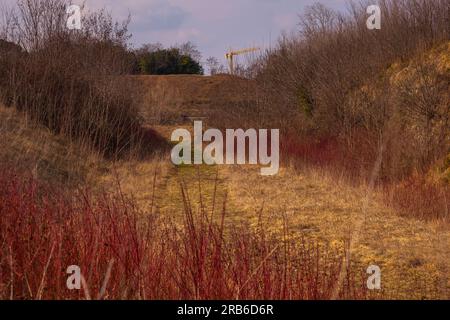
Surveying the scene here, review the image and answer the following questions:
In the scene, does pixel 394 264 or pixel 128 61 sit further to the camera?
pixel 128 61

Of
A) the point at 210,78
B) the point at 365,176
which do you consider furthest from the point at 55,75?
the point at 210,78

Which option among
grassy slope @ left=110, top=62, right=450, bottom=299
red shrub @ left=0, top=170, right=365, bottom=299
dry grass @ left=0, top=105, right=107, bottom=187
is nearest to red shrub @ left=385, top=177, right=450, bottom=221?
grassy slope @ left=110, top=62, right=450, bottom=299

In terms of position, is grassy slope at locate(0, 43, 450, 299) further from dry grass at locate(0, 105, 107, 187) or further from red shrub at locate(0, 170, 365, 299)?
red shrub at locate(0, 170, 365, 299)

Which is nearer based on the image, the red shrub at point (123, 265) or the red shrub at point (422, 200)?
the red shrub at point (123, 265)

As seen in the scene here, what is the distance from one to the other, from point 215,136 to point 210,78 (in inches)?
1084

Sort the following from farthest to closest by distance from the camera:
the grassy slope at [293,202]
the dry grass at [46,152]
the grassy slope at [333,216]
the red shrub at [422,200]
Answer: the dry grass at [46,152]
the red shrub at [422,200]
the grassy slope at [293,202]
the grassy slope at [333,216]

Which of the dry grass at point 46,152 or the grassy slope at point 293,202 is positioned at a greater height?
the dry grass at point 46,152

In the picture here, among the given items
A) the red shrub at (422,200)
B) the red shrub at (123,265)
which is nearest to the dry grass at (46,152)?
the red shrub at (422,200)

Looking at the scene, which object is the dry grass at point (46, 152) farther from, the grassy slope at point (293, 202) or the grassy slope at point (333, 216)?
the grassy slope at point (333, 216)

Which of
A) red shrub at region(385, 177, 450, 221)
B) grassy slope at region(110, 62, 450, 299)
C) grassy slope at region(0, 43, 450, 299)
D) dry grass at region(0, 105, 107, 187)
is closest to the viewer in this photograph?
grassy slope at region(110, 62, 450, 299)

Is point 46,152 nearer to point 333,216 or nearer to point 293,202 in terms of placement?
point 293,202

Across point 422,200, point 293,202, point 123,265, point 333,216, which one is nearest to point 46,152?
point 293,202
